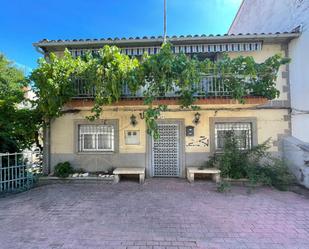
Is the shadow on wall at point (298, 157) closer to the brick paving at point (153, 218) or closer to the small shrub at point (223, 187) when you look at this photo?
the brick paving at point (153, 218)

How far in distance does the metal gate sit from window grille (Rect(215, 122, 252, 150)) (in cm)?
182

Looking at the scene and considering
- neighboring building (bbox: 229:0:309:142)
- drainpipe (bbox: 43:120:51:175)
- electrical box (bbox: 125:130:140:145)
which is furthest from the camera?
electrical box (bbox: 125:130:140:145)

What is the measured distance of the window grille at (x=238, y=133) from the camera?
31.6 feet

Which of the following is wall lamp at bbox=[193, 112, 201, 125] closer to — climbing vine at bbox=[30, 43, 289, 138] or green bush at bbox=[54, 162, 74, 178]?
climbing vine at bbox=[30, 43, 289, 138]

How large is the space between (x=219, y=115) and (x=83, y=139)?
6.15 meters

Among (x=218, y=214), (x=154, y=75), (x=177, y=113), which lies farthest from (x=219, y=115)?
(x=218, y=214)

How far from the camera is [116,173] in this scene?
8812 millimetres

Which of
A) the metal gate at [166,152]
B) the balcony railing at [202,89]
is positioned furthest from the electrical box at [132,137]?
the balcony railing at [202,89]

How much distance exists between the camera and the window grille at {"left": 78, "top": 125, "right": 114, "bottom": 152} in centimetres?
984

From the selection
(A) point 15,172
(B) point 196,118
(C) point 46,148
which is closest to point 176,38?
(B) point 196,118

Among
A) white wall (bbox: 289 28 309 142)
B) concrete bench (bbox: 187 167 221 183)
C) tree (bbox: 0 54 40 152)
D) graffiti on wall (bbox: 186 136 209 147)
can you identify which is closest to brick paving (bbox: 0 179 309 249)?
concrete bench (bbox: 187 167 221 183)

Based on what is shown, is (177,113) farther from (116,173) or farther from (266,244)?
(266,244)

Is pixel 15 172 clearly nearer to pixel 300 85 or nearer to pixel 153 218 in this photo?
pixel 153 218

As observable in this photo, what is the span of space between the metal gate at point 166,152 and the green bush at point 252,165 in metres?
1.55
